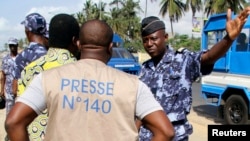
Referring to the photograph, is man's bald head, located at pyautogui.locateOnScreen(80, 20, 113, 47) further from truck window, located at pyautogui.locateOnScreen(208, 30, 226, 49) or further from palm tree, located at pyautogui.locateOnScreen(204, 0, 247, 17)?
palm tree, located at pyautogui.locateOnScreen(204, 0, 247, 17)

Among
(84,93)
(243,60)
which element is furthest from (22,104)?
(243,60)

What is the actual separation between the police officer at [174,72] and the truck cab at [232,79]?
4.95 metres

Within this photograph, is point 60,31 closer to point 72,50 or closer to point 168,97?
point 72,50

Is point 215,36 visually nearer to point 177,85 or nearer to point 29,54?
point 177,85

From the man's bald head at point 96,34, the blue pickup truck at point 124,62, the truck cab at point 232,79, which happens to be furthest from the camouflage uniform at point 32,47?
the blue pickup truck at point 124,62

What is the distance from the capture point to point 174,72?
2.88 meters

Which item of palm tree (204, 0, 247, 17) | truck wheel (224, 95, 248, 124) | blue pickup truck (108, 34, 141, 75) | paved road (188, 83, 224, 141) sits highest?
palm tree (204, 0, 247, 17)

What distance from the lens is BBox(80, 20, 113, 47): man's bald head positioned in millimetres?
1893

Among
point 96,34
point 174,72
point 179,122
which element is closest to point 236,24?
point 174,72

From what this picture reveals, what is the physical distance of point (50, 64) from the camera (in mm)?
2611

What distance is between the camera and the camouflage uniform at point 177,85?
A: 283 centimetres

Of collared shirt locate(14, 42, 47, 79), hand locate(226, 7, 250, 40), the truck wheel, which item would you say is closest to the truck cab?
the truck wheel

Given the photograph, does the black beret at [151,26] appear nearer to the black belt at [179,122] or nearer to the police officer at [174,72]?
the police officer at [174,72]

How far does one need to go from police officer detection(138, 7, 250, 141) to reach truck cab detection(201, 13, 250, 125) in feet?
16.2
